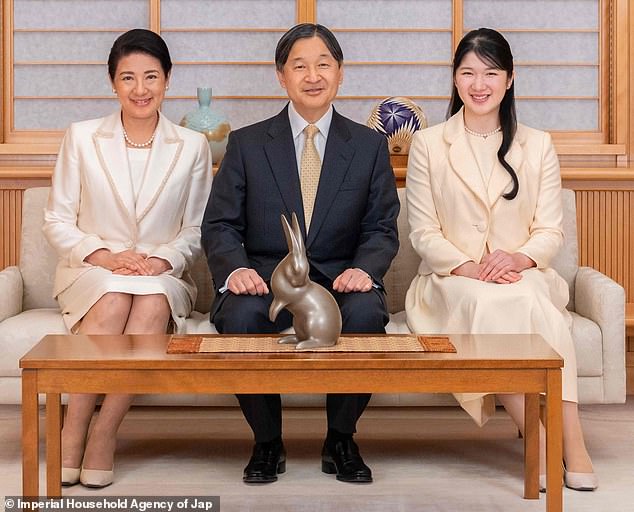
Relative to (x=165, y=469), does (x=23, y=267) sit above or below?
above

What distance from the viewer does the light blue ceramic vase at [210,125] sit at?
3.63 metres

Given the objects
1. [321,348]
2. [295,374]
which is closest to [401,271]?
[321,348]

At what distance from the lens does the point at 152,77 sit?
3123 millimetres

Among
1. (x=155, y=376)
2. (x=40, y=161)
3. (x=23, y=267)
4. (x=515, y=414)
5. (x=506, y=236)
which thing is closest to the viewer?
(x=155, y=376)

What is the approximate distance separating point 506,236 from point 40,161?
1846 millimetres

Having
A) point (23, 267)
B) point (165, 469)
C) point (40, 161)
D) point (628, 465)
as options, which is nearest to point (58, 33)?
point (40, 161)

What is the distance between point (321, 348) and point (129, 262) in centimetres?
91

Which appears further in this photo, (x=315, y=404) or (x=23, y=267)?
(x=23, y=267)

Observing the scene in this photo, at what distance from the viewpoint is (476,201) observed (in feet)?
10.2

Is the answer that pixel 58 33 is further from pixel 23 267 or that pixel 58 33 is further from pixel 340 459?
pixel 340 459

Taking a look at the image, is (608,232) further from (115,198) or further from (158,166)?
(115,198)

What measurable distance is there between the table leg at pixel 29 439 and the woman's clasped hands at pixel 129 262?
2.70 feet

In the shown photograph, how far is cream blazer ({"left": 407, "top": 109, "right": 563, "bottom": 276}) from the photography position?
3088 millimetres

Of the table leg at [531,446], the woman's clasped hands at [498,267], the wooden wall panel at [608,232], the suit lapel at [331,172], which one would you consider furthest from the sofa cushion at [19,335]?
the wooden wall panel at [608,232]
